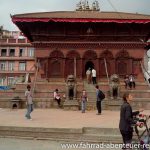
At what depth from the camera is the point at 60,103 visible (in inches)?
1019

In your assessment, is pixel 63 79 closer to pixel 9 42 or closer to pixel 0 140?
pixel 0 140

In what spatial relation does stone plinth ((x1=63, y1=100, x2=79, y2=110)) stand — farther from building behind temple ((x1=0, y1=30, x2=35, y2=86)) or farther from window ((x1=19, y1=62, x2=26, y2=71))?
window ((x1=19, y1=62, x2=26, y2=71))

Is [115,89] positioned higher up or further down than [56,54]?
further down

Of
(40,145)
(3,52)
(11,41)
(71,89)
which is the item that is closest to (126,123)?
(40,145)

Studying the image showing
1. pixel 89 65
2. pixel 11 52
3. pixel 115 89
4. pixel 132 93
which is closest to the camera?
pixel 115 89

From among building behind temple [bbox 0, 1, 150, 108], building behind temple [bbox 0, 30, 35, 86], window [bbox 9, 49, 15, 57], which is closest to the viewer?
building behind temple [bbox 0, 1, 150, 108]

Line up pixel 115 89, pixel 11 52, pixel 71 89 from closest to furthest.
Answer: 1. pixel 71 89
2. pixel 115 89
3. pixel 11 52

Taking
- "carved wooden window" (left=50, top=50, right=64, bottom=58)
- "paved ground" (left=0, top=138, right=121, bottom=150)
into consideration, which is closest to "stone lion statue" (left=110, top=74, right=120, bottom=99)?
"carved wooden window" (left=50, top=50, right=64, bottom=58)

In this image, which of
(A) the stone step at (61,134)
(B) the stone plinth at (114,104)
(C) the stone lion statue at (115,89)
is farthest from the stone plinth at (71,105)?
(A) the stone step at (61,134)

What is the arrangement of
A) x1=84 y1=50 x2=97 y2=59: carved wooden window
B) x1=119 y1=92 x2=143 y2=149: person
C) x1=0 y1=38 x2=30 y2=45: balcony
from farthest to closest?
x1=0 y1=38 x2=30 y2=45: balcony < x1=84 y1=50 x2=97 y2=59: carved wooden window < x1=119 y1=92 x2=143 y2=149: person

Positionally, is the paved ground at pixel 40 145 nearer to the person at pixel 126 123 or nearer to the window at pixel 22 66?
the person at pixel 126 123

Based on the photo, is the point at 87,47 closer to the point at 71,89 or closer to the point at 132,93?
the point at 132,93

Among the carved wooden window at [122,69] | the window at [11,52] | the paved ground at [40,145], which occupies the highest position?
the window at [11,52]

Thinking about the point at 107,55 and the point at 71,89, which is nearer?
the point at 71,89
